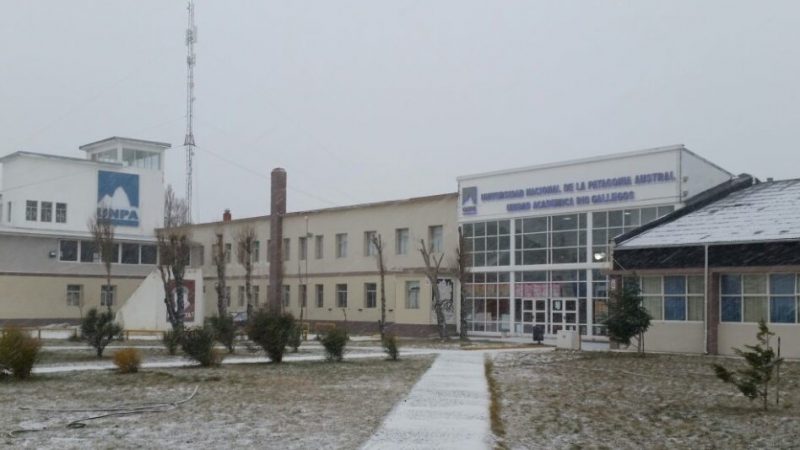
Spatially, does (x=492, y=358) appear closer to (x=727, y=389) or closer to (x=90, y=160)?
(x=727, y=389)

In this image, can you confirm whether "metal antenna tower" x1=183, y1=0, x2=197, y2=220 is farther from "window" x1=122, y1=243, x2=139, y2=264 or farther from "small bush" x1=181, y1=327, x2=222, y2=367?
"small bush" x1=181, y1=327, x2=222, y2=367

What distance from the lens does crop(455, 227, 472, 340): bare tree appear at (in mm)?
43897

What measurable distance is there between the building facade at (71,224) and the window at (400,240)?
20260 mm

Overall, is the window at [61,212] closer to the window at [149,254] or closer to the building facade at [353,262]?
the window at [149,254]

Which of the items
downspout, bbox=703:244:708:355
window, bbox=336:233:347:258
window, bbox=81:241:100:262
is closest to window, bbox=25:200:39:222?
window, bbox=81:241:100:262

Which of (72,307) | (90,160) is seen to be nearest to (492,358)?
(72,307)

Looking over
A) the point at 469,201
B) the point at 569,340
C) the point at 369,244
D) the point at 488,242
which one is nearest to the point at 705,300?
the point at 569,340

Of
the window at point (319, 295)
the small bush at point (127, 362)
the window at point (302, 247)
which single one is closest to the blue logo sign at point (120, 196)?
the window at point (302, 247)

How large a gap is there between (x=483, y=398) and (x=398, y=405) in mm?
2098

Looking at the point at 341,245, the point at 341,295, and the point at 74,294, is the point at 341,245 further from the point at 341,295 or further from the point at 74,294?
the point at 74,294

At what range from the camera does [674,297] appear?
32.4 metres

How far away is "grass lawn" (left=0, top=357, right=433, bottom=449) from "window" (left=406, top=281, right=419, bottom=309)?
27.2 metres

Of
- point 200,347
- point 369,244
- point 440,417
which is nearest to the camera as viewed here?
point 440,417

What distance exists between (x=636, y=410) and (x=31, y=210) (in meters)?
51.9
